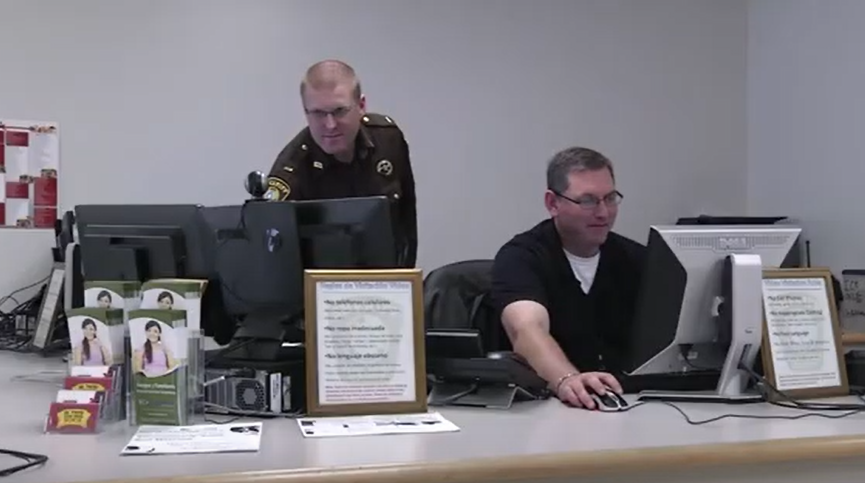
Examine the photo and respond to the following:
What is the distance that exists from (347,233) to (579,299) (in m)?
0.96

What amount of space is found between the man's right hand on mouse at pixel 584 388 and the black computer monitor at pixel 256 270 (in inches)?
20.6

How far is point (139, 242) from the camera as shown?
6.45ft

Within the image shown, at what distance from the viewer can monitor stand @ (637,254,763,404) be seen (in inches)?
71.5

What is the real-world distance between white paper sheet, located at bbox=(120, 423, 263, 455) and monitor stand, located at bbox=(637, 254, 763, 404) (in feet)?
2.57

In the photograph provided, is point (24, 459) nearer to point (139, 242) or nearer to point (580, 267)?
point (139, 242)

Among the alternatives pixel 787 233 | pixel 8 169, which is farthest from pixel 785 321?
pixel 8 169

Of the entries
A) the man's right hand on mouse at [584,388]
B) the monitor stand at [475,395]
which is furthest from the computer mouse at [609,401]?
the monitor stand at [475,395]

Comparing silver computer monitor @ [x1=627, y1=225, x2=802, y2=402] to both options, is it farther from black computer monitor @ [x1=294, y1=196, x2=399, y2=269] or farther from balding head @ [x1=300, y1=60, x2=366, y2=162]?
balding head @ [x1=300, y1=60, x2=366, y2=162]

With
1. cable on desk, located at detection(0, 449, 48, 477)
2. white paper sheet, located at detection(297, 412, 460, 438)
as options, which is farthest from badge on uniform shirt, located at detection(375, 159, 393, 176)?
cable on desk, located at detection(0, 449, 48, 477)

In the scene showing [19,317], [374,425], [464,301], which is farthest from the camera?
[19,317]

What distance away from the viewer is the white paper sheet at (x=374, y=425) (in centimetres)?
149

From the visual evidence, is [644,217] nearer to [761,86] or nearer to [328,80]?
[761,86]

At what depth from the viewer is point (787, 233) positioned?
1.93 m

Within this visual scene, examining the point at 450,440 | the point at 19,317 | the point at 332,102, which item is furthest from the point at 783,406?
the point at 19,317
